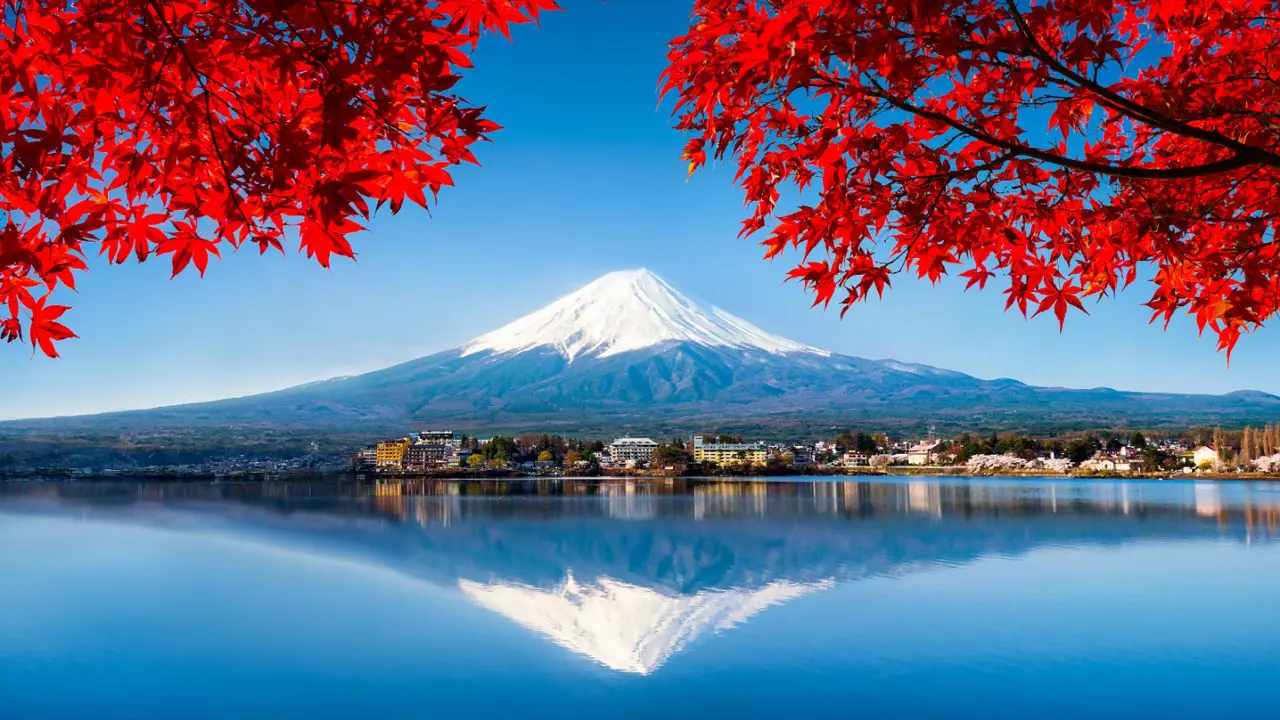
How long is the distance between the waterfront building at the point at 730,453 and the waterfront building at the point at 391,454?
21604mm

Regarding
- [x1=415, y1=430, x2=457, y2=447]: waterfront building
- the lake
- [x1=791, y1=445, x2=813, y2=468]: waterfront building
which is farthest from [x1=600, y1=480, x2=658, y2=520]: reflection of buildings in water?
[x1=791, y1=445, x2=813, y2=468]: waterfront building

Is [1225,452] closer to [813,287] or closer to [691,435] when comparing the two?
[691,435]

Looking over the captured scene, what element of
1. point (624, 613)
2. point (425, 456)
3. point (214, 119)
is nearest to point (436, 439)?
point (425, 456)

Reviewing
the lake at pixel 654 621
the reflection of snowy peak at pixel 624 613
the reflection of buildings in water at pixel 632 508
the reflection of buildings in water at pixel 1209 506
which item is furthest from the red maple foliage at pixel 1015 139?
the reflection of buildings in water at pixel 1209 506

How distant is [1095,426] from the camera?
81.0m

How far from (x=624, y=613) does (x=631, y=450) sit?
50.7 meters

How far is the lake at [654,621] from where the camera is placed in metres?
7.02

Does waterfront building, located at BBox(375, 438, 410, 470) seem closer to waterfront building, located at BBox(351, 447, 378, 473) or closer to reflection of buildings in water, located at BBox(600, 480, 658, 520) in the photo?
waterfront building, located at BBox(351, 447, 378, 473)

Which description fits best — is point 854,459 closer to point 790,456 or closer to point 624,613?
point 790,456

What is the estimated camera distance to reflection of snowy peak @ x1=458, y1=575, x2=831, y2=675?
344 inches

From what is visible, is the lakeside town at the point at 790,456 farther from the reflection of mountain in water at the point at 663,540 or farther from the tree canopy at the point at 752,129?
the tree canopy at the point at 752,129

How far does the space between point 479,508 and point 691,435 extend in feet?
155

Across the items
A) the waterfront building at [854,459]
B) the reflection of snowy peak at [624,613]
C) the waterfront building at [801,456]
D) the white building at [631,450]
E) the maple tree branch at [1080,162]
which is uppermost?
the maple tree branch at [1080,162]

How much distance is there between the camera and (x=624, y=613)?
10422 millimetres
